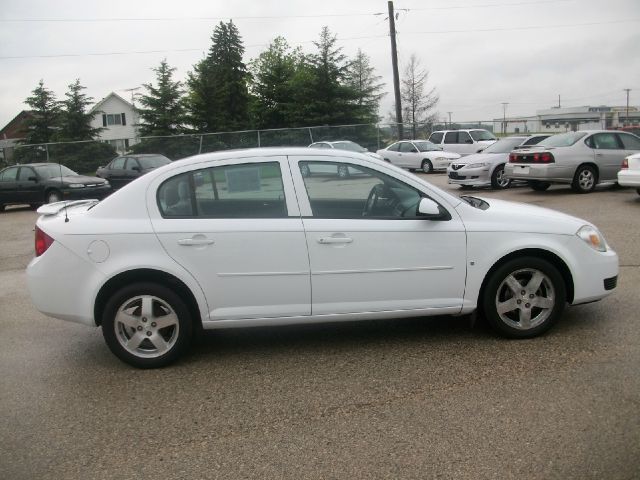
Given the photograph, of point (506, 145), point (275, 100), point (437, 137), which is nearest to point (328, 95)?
point (275, 100)

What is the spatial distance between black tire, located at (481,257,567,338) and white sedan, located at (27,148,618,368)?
11mm

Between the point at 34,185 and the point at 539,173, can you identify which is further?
the point at 34,185

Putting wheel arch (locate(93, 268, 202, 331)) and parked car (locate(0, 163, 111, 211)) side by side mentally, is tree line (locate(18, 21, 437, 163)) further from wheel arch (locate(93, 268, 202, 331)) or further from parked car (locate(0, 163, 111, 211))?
wheel arch (locate(93, 268, 202, 331))

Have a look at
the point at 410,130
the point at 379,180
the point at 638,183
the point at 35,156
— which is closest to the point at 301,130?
the point at 410,130

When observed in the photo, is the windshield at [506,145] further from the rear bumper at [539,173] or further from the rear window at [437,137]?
the rear window at [437,137]

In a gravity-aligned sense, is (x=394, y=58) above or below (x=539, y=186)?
above

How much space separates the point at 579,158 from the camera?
13.7 m

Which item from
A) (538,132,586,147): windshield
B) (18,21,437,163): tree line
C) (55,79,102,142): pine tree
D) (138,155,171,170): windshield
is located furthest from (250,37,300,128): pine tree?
(538,132,586,147): windshield

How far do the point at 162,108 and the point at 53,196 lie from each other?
27536 millimetres

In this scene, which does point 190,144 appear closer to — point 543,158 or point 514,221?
point 543,158

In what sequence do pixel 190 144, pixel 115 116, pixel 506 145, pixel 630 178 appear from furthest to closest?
pixel 115 116 → pixel 190 144 → pixel 506 145 → pixel 630 178

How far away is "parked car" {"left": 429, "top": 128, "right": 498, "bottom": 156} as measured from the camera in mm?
25892

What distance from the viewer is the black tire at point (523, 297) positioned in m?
4.32

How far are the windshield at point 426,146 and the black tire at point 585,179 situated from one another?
11.6m
